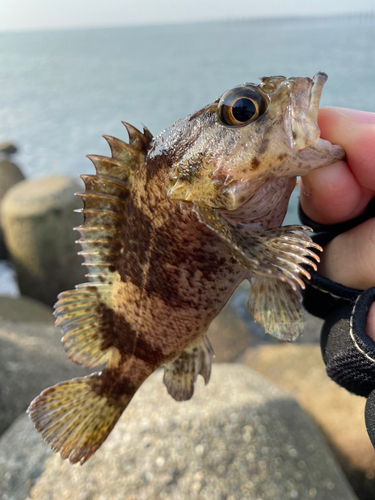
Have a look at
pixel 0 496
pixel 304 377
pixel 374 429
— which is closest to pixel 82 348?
pixel 374 429

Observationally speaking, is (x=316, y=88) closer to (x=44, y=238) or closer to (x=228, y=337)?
(x=228, y=337)

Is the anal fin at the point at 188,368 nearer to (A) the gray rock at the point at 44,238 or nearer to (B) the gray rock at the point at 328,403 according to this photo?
(B) the gray rock at the point at 328,403

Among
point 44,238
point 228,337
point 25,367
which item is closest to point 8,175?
point 44,238

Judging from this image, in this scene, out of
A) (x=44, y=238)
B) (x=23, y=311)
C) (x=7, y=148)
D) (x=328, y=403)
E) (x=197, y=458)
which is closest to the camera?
(x=197, y=458)

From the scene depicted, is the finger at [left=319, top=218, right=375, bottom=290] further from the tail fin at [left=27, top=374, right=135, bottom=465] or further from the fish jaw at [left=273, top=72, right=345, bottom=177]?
the tail fin at [left=27, top=374, right=135, bottom=465]

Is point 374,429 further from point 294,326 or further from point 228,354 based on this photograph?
point 228,354

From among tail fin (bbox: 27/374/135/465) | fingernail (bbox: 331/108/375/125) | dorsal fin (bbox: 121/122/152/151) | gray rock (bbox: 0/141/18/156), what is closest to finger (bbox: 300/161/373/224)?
fingernail (bbox: 331/108/375/125)
